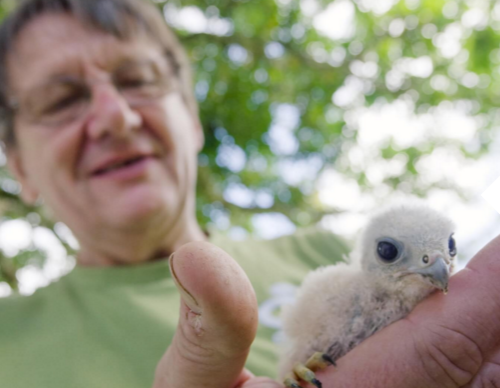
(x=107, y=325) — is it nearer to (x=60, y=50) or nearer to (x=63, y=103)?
(x=63, y=103)

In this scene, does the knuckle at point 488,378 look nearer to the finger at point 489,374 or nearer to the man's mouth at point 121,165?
the finger at point 489,374

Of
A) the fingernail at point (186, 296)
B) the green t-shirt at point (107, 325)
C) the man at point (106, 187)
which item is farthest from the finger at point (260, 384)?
the green t-shirt at point (107, 325)

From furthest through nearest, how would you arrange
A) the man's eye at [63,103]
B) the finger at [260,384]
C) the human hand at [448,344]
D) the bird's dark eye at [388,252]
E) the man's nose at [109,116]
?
the man's eye at [63,103] < the man's nose at [109,116] < the bird's dark eye at [388,252] < the finger at [260,384] < the human hand at [448,344]

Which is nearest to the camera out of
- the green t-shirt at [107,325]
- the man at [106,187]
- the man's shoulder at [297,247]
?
the green t-shirt at [107,325]

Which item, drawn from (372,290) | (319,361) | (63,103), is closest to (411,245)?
(372,290)

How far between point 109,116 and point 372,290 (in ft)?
4.98

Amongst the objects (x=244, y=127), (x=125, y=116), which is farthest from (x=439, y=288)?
(x=244, y=127)

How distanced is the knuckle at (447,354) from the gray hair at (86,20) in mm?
2232

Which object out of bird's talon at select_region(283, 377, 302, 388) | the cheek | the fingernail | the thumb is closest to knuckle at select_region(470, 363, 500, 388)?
bird's talon at select_region(283, 377, 302, 388)

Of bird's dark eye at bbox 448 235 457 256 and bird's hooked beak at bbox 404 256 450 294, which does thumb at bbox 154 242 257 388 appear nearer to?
bird's hooked beak at bbox 404 256 450 294

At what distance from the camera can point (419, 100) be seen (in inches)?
283

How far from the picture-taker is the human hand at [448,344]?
1048 millimetres

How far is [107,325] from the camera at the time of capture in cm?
205

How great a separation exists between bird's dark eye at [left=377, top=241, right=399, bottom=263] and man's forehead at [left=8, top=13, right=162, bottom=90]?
5.93ft
